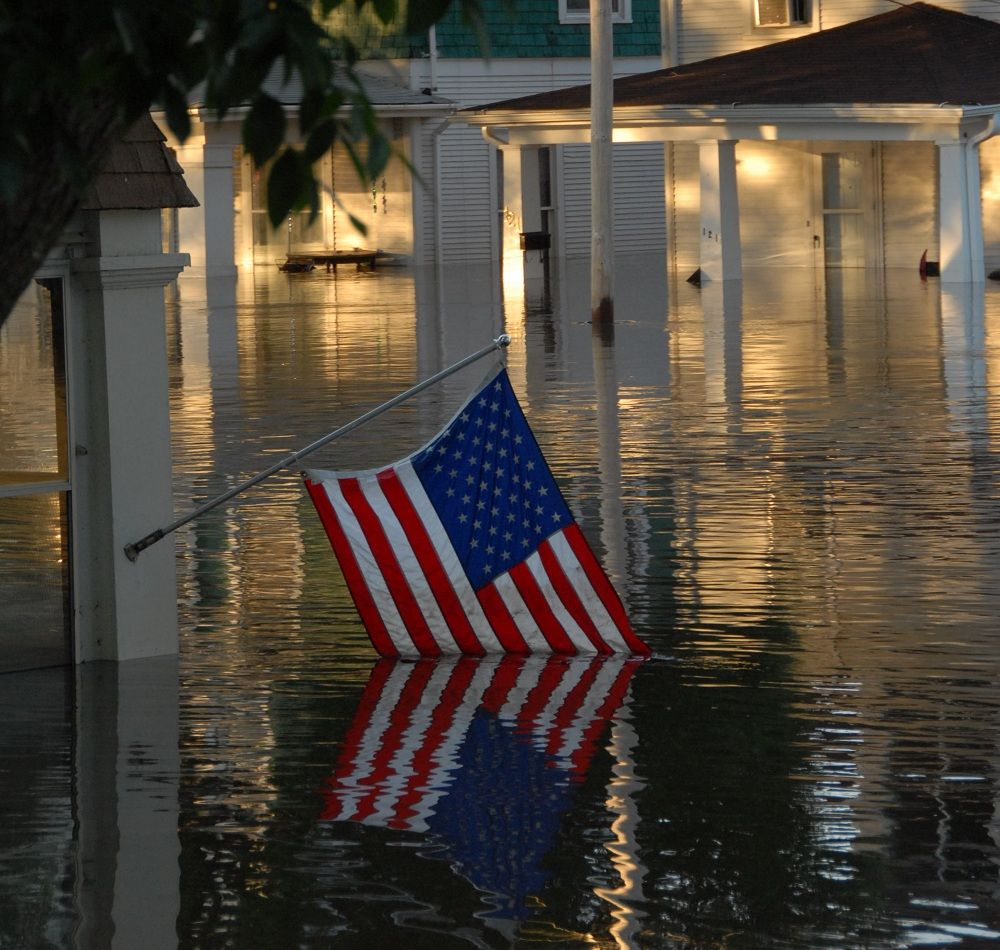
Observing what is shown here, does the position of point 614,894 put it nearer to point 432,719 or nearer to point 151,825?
point 151,825

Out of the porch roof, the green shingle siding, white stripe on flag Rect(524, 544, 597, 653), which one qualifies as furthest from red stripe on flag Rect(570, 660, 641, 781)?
the green shingle siding

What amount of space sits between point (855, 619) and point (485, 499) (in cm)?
201

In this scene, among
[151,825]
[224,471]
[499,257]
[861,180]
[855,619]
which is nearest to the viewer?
[151,825]

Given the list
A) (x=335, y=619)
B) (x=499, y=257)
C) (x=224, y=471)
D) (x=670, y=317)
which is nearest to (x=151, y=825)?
(x=335, y=619)

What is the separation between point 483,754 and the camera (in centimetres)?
796

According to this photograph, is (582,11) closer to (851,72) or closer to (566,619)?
(851,72)

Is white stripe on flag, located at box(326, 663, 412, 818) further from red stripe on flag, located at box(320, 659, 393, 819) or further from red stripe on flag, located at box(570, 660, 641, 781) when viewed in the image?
red stripe on flag, located at box(570, 660, 641, 781)

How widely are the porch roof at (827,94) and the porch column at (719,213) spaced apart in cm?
109

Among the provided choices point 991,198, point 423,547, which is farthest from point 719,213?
point 423,547

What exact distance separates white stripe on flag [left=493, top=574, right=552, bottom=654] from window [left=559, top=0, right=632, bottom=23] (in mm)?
38944

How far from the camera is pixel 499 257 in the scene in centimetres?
4697

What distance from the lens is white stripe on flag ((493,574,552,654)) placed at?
9.35 m

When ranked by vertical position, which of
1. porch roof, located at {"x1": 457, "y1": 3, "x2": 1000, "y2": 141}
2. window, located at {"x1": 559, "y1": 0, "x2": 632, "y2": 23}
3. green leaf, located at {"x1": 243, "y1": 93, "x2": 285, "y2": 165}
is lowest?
green leaf, located at {"x1": 243, "y1": 93, "x2": 285, "y2": 165}

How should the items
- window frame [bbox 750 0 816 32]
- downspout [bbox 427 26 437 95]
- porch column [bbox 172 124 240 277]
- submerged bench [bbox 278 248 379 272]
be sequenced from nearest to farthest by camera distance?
window frame [bbox 750 0 816 32]
porch column [bbox 172 124 240 277]
submerged bench [bbox 278 248 379 272]
downspout [bbox 427 26 437 95]
